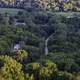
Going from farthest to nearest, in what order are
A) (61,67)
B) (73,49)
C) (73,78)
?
(73,49)
(61,67)
(73,78)

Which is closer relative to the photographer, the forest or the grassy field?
the forest

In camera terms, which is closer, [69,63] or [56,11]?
[69,63]

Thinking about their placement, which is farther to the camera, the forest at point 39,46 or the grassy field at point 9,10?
the grassy field at point 9,10

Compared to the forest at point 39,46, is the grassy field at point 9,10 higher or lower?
higher

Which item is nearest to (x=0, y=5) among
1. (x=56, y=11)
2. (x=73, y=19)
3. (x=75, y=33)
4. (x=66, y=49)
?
(x=56, y=11)

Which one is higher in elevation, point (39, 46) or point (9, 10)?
point (9, 10)

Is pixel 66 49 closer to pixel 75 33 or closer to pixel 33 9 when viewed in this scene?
pixel 75 33

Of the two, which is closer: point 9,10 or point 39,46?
point 39,46

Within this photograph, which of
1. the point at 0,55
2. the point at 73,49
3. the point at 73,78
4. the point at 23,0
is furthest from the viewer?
the point at 23,0

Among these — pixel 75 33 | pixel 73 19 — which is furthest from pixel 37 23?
pixel 75 33

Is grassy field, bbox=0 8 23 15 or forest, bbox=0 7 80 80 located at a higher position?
grassy field, bbox=0 8 23 15
